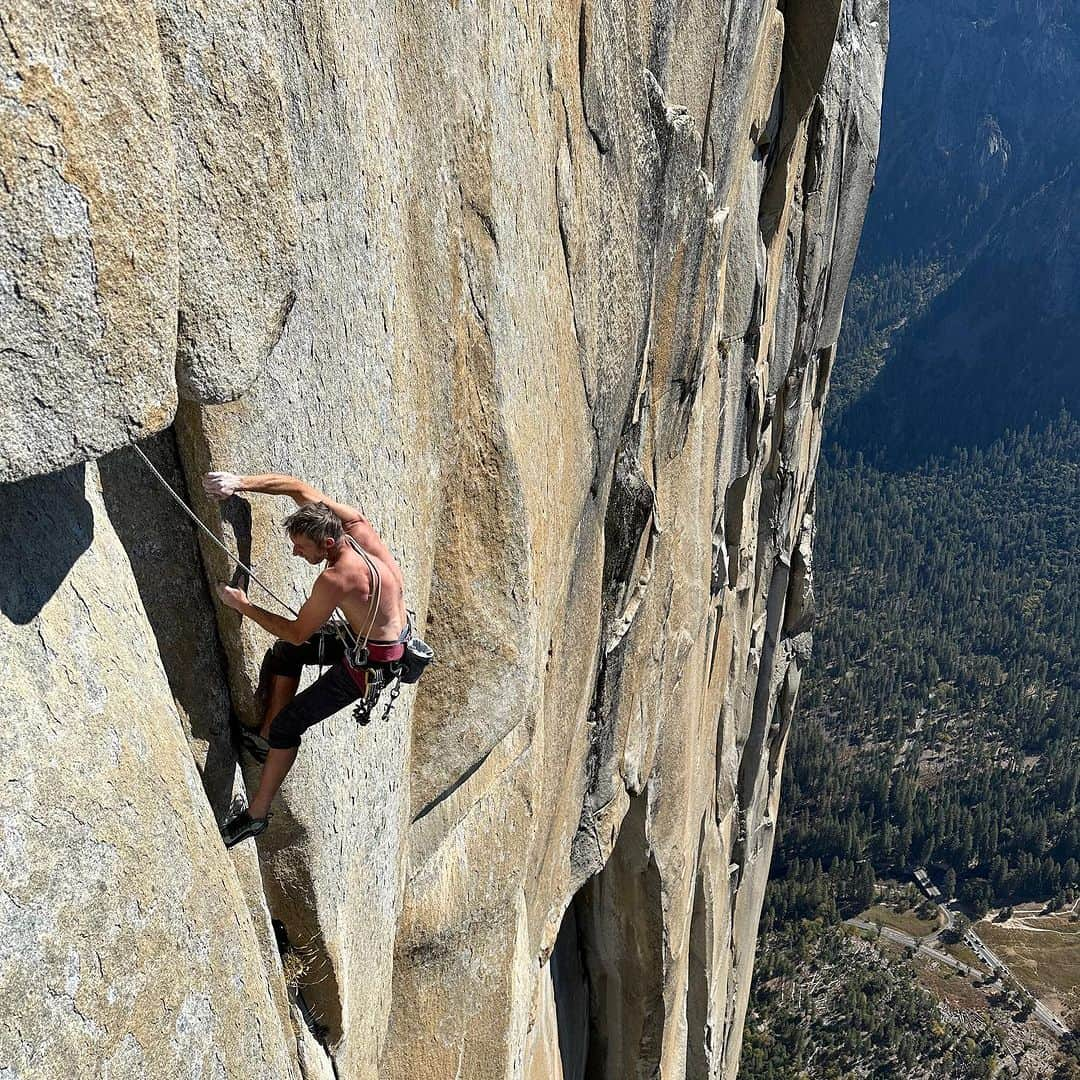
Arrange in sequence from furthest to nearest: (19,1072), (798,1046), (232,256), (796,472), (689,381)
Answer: (798,1046), (796,472), (689,381), (232,256), (19,1072)

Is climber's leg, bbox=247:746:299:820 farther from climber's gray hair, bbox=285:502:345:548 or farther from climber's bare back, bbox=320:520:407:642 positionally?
climber's gray hair, bbox=285:502:345:548

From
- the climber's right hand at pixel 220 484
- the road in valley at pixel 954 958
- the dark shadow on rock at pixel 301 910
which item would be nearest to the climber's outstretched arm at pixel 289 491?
the climber's right hand at pixel 220 484

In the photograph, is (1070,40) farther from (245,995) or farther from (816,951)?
(245,995)

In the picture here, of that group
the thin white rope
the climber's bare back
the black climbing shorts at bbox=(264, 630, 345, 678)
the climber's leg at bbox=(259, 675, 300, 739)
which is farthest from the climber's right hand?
the climber's leg at bbox=(259, 675, 300, 739)

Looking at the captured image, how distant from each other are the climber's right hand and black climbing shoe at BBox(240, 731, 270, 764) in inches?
45.9

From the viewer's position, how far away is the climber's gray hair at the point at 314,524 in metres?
3.84

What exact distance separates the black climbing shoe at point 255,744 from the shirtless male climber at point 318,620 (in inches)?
2.6

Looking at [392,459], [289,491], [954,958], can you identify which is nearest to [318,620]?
[289,491]

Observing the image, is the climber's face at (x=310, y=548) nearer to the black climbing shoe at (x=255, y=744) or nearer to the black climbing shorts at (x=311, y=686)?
the black climbing shorts at (x=311, y=686)

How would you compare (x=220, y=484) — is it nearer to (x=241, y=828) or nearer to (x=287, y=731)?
(x=287, y=731)

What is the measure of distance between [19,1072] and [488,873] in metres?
4.43

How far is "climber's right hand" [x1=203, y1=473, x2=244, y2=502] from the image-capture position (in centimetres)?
365

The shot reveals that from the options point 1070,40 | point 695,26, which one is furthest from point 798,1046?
point 1070,40

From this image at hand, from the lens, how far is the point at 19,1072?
2.60m
